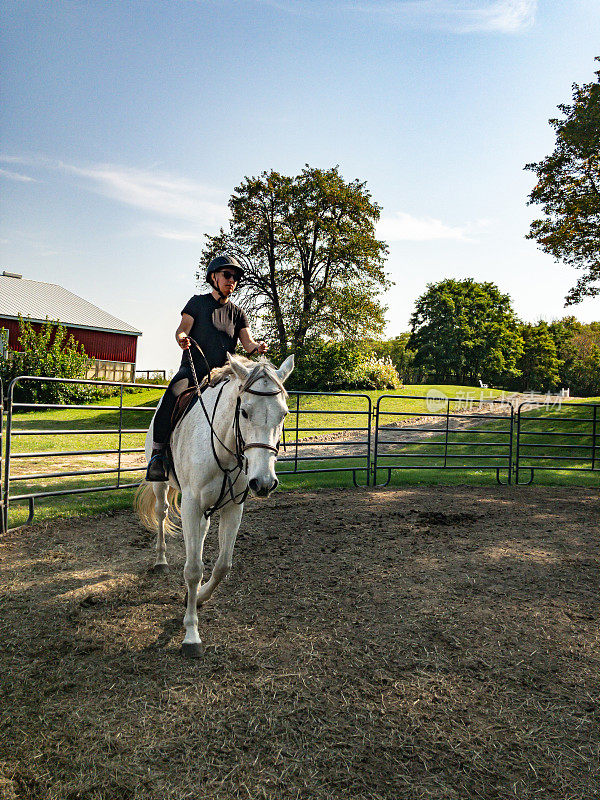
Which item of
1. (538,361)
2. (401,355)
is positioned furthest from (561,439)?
(401,355)

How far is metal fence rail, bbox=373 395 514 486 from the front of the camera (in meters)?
9.99

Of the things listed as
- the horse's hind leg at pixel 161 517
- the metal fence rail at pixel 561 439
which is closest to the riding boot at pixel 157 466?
the horse's hind leg at pixel 161 517

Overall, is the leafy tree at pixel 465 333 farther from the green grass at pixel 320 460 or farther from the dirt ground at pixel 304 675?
the dirt ground at pixel 304 675

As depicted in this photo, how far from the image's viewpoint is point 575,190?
17.1 metres

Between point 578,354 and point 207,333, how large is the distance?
199ft

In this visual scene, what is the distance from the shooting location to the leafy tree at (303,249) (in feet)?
89.5

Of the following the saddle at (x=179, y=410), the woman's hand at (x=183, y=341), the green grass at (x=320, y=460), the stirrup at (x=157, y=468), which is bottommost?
the green grass at (x=320, y=460)

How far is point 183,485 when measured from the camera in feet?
12.2

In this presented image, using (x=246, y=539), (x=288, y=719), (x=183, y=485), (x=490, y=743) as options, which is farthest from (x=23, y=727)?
(x=246, y=539)

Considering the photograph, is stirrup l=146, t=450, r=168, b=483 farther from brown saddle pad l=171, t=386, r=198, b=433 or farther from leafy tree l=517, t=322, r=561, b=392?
leafy tree l=517, t=322, r=561, b=392

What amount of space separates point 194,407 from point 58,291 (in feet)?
117

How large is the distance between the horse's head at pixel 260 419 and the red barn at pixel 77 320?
2711cm

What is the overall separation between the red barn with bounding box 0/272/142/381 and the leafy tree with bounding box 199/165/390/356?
8.45 m

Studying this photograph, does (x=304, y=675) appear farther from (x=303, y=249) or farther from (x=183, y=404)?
(x=303, y=249)
